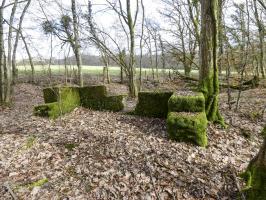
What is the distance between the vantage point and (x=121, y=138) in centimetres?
684

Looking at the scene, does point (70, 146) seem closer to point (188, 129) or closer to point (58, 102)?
point (188, 129)

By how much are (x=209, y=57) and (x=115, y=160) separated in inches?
177

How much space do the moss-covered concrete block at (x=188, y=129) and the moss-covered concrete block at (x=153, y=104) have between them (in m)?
2.23

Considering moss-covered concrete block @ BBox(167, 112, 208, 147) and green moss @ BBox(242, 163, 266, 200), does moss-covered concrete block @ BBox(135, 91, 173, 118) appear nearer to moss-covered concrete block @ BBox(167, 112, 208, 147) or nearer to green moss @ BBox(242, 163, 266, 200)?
moss-covered concrete block @ BBox(167, 112, 208, 147)

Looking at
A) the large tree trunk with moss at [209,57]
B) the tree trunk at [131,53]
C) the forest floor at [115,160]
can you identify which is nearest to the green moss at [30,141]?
the forest floor at [115,160]

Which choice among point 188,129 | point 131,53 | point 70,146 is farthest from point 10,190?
point 131,53

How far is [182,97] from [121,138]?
90.6 inches

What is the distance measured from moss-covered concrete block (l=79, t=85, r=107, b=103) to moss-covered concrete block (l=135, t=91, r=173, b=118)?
6.44 feet

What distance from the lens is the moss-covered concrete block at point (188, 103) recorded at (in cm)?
775

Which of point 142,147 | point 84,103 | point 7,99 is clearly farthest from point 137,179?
point 7,99

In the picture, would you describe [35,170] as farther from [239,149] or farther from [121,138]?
[239,149]

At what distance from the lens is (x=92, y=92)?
36.7ft

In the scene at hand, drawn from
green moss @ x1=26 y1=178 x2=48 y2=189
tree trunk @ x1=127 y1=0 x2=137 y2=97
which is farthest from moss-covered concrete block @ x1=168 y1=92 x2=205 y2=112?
tree trunk @ x1=127 y1=0 x2=137 y2=97

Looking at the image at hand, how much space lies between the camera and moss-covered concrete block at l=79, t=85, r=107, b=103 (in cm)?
1109
